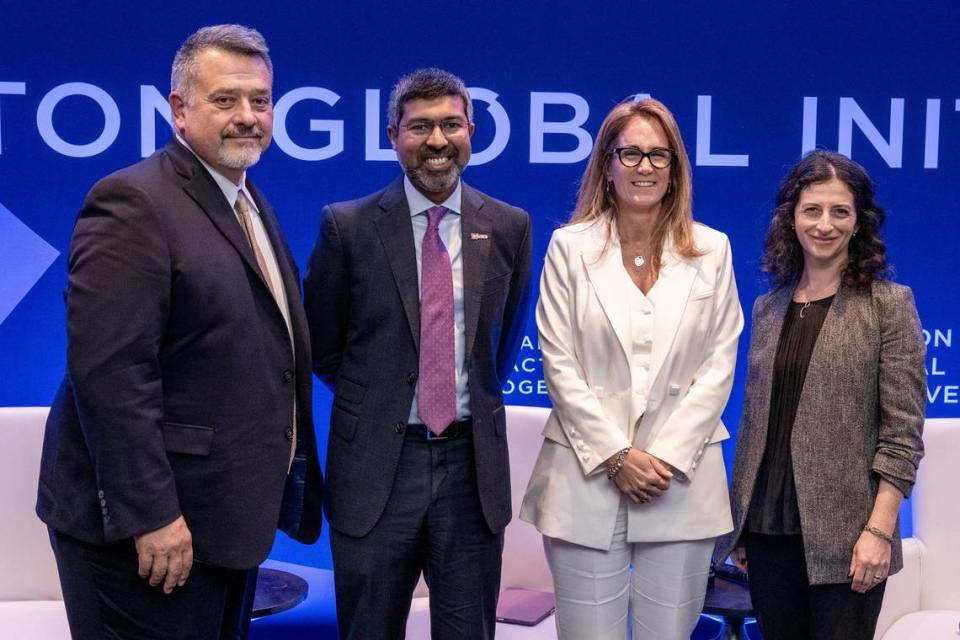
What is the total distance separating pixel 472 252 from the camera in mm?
2902

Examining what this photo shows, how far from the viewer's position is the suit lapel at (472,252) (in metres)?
2.86

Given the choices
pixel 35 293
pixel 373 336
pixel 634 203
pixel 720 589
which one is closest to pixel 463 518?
pixel 373 336

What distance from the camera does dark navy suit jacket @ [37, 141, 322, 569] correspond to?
86.1 inches

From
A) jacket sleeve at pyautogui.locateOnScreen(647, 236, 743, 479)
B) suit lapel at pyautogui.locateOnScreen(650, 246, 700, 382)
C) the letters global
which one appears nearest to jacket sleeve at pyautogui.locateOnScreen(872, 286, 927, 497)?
jacket sleeve at pyautogui.locateOnScreen(647, 236, 743, 479)

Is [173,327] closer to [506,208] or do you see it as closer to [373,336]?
[373,336]

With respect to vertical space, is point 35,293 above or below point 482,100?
below

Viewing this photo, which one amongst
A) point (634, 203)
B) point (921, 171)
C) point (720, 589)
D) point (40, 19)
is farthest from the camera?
point (921, 171)

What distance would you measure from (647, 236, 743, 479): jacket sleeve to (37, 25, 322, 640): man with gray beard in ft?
3.05

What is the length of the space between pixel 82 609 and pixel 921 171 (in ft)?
12.4

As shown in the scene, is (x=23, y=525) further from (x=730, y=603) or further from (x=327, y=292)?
(x=730, y=603)

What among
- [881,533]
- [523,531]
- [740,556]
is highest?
[881,533]

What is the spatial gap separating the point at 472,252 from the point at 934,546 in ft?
6.59

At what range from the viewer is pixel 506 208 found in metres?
3.06

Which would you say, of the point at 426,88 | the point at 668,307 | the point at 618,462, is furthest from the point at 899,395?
the point at 426,88
